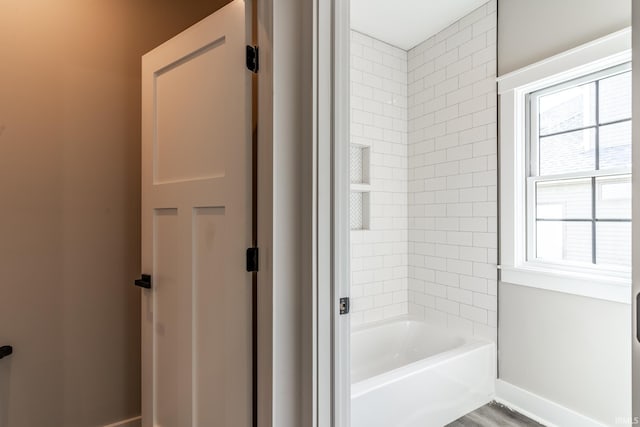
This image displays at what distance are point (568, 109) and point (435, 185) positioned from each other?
1033mm

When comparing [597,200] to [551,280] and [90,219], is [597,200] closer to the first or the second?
[551,280]

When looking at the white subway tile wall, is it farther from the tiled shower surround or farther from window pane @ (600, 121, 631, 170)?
window pane @ (600, 121, 631, 170)

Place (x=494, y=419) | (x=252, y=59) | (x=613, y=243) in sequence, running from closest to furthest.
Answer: (x=252, y=59)
(x=613, y=243)
(x=494, y=419)

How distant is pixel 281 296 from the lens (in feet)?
3.56

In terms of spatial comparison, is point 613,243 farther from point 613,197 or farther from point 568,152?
point 568,152

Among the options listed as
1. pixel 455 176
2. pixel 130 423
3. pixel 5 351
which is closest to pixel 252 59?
pixel 5 351

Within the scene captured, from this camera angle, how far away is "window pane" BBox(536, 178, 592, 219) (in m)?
2.14

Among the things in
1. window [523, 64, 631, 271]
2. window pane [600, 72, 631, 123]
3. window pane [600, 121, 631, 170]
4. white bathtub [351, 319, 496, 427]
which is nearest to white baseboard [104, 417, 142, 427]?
white bathtub [351, 319, 496, 427]

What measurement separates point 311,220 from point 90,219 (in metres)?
1.31

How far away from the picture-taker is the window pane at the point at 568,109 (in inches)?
84.0

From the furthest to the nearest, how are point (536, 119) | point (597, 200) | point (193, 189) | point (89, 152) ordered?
point (536, 119) < point (597, 200) < point (89, 152) < point (193, 189)

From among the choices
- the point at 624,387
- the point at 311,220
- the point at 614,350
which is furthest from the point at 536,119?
the point at 311,220

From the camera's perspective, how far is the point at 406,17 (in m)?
2.69

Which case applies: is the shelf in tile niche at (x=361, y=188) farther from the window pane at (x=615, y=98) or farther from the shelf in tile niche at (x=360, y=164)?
the window pane at (x=615, y=98)
